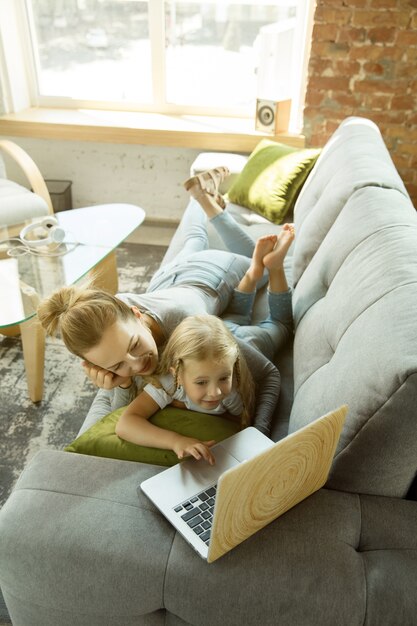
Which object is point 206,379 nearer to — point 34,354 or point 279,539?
point 279,539

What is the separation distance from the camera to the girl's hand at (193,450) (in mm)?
1000

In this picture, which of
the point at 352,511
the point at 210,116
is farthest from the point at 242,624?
the point at 210,116

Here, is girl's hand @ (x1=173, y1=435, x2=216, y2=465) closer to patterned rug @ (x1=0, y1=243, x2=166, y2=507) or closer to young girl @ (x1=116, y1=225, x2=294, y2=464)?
young girl @ (x1=116, y1=225, x2=294, y2=464)

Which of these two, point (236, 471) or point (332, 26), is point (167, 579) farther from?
point (332, 26)

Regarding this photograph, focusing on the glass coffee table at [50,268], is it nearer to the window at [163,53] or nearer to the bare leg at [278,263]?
the bare leg at [278,263]

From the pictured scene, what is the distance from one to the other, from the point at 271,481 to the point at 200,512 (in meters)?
0.18

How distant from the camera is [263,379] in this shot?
1363 millimetres

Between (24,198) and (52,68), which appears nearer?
(24,198)

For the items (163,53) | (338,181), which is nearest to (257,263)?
(338,181)

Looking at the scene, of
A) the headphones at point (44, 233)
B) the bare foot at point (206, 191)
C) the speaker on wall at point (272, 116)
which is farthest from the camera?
the speaker on wall at point (272, 116)

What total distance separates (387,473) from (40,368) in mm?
1370

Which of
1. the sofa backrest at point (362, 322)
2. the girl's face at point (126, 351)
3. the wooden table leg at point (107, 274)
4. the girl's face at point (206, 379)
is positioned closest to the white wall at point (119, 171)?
the wooden table leg at point (107, 274)

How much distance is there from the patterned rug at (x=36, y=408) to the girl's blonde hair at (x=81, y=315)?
0.71m

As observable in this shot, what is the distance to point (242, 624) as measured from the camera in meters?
0.82
